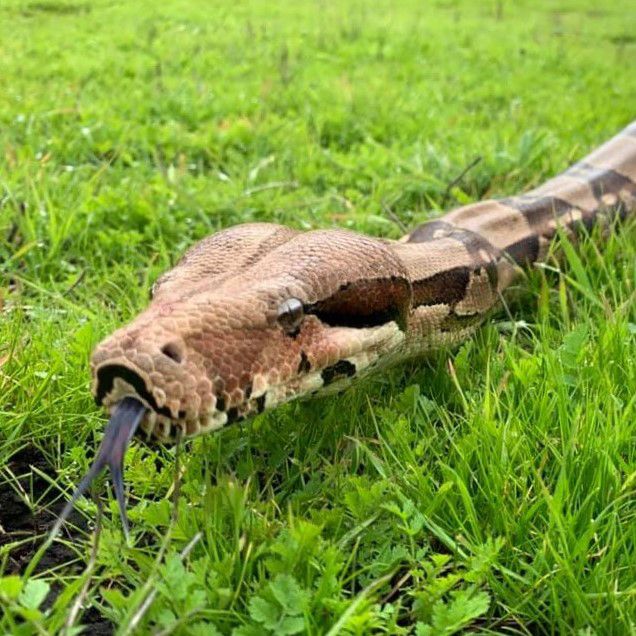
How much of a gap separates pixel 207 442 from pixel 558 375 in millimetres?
1309

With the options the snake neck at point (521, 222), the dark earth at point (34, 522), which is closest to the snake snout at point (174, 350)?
the dark earth at point (34, 522)

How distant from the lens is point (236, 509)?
92.1 inches

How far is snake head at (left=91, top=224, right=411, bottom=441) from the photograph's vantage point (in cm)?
226

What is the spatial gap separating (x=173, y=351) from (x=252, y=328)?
334mm

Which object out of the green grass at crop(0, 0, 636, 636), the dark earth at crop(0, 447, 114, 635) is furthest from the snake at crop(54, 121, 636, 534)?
the dark earth at crop(0, 447, 114, 635)

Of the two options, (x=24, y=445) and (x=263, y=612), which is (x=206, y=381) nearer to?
(x=263, y=612)

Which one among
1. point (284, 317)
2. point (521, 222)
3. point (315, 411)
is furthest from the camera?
point (521, 222)

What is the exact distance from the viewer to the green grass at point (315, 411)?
222cm

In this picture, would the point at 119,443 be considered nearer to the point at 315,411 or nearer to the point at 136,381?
the point at 136,381

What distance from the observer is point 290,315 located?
8.81 feet

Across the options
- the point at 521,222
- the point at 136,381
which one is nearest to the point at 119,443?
the point at 136,381

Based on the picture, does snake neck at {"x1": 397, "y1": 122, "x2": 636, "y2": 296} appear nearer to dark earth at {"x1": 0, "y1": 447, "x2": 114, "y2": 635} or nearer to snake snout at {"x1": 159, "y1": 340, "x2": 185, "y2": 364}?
snake snout at {"x1": 159, "y1": 340, "x2": 185, "y2": 364}

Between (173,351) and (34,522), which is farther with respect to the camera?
(34,522)

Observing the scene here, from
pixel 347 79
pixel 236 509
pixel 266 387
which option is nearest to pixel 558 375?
pixel 266 387
